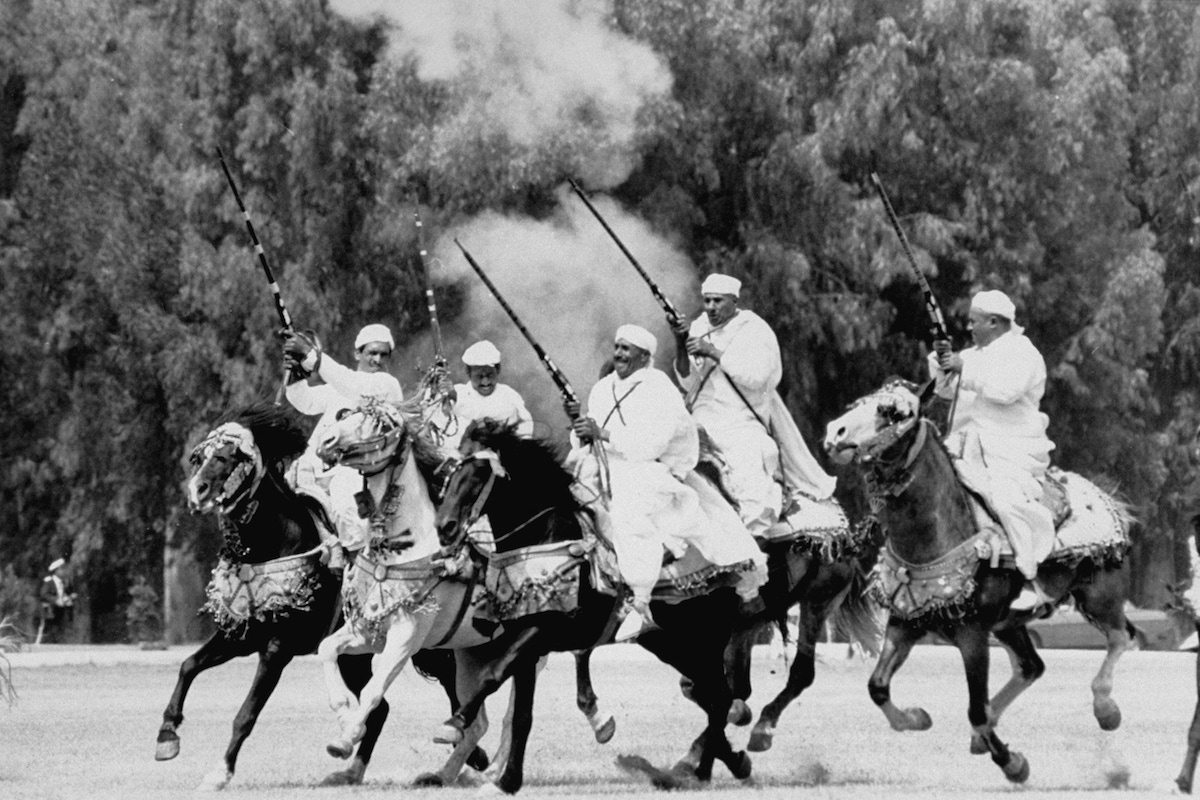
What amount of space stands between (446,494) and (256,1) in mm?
20359

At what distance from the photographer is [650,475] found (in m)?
16.7

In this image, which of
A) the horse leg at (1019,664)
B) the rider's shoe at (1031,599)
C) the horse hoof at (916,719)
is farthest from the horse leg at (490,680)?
the horse leg at (1019,664)

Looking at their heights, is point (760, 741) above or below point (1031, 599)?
below

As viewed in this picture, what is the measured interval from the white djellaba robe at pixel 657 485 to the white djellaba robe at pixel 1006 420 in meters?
2.00

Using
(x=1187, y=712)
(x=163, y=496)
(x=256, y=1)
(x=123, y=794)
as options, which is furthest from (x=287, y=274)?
(x=123, y=794)

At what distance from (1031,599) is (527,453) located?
4.88 metres

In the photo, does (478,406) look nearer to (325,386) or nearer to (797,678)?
(325,386)

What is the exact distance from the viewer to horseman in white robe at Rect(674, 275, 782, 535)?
62.5 ft

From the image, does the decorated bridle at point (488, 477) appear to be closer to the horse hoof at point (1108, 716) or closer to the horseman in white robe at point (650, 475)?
the horseman in white robe at point (650, 475)

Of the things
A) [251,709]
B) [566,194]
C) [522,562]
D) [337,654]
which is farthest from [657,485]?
[566,194]

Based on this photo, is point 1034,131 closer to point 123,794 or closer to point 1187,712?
point 1187,712

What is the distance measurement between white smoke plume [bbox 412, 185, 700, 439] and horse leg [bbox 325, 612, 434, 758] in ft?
56.0

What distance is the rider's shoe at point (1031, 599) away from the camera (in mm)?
18703

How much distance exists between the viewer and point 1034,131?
121ft
